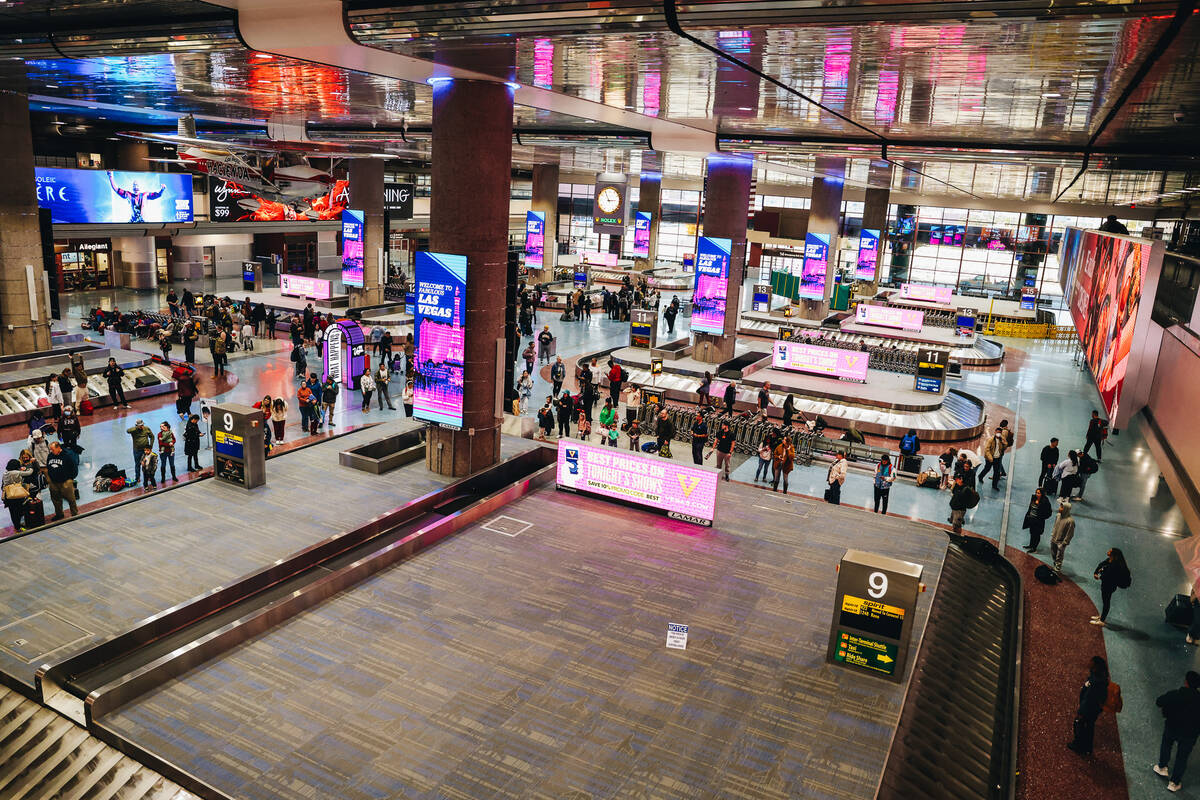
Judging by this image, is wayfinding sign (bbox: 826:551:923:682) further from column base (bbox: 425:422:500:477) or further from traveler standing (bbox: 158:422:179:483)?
traveler standing (bbox: 158:422:179:483)

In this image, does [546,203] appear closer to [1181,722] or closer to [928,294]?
[928,294]

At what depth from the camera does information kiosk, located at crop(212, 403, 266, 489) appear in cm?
1255

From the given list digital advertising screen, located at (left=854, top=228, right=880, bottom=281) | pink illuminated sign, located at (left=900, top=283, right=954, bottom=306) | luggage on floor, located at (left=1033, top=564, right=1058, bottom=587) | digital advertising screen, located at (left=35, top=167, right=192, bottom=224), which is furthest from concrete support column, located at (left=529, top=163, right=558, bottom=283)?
luggage on floor, located at (left=1033, top=564, right=1058, bottom=587)

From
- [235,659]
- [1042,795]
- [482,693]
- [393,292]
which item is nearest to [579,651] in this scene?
[482,693]

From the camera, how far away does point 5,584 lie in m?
9.45

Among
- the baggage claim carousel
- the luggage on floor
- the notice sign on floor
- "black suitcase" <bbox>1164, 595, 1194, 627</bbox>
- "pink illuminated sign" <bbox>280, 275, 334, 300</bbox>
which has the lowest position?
the luggage on floor

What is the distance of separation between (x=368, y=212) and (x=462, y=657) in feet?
93.2

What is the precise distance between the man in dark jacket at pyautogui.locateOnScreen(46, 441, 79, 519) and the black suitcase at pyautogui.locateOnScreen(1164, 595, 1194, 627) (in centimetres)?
1684

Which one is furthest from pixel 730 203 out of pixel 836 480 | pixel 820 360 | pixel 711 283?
pixel 836 480

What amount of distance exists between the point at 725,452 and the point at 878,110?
7.40 meters

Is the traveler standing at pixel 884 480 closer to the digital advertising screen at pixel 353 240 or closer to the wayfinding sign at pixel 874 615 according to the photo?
the wayfinding sign at pixel 874 615

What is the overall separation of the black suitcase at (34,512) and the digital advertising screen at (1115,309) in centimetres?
1742

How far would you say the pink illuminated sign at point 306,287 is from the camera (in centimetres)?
3434

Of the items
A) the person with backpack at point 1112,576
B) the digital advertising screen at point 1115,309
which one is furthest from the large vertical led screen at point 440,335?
the digital advertising screen at point 1115,309
